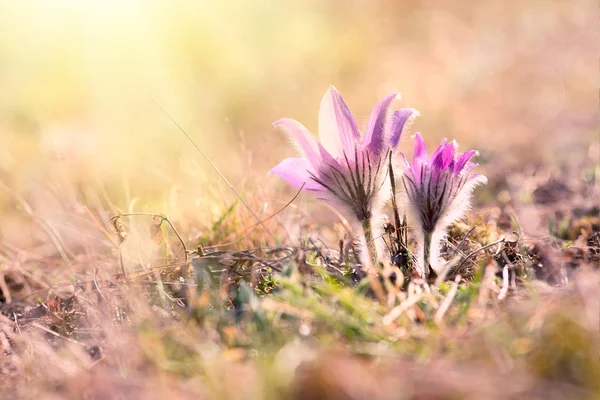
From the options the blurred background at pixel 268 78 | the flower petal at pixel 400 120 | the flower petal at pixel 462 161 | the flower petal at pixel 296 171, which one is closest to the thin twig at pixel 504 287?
the flower petal at pixel 462 161

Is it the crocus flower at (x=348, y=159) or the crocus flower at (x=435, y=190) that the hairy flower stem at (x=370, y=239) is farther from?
the crocus flower at (x=435, y=190)

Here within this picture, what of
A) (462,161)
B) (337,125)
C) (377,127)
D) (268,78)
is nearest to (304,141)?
(337,125)

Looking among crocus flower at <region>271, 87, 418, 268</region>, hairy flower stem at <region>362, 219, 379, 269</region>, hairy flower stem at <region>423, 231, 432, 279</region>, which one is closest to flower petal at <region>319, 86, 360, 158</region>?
crocus flower at <region>271, 87, 418, 268</region>

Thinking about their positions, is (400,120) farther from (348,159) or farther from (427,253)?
(427,253)

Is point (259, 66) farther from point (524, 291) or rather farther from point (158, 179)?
point (524, 291)

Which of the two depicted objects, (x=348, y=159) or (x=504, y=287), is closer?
(x=504, y=287)

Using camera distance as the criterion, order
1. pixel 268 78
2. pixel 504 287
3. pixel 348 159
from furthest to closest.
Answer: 1. pixel 268 78
2. pixel 348 159
3. pixel 504 287
